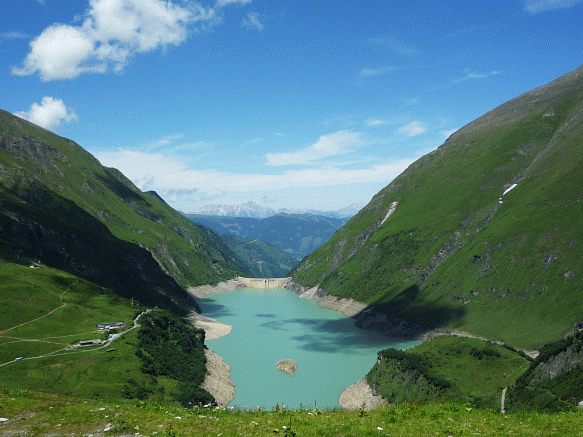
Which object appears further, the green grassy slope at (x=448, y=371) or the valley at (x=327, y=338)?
the green grassy slope at (x=448, y=371)

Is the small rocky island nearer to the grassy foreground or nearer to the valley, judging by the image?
the valley

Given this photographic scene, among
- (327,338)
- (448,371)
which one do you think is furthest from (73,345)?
(327,338)

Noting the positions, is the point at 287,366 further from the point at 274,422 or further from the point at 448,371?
the point at 274,422

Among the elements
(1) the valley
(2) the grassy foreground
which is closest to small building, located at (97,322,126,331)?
(1) the valley

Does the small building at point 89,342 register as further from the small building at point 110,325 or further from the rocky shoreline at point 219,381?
the rocky shoreline at point 219,381

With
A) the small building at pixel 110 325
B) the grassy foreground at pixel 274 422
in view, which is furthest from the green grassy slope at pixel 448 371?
the small building at pixel 110 325
